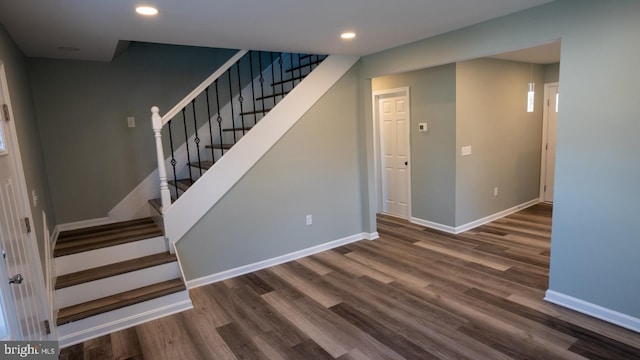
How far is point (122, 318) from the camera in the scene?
116 inches

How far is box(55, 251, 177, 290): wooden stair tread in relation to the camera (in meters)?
3.01

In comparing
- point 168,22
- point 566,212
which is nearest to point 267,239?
point 168,22

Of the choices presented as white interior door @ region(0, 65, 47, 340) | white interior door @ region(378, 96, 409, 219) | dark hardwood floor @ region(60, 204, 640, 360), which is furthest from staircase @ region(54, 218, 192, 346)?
white interior door @ region(378, 96, 409, 219)

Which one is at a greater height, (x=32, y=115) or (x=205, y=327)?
(x=32, y=115)

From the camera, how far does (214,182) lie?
365cm

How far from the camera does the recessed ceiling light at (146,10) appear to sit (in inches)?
92.6

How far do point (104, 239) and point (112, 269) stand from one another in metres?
0.51

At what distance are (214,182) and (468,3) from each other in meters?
2.75

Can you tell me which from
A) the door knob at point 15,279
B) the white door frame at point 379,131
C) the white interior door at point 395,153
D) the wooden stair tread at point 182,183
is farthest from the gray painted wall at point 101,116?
the white interior door at point 395,153

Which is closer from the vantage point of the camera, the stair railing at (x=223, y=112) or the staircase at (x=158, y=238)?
the staircase at (x=158, y=238)

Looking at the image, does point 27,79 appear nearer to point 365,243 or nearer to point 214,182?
point 214,182

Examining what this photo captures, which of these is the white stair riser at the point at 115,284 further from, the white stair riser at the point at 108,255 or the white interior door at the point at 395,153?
the white interior door at the point at 395,153

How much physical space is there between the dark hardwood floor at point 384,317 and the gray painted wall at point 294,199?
0.29 meters

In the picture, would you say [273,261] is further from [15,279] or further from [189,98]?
[15,279]
